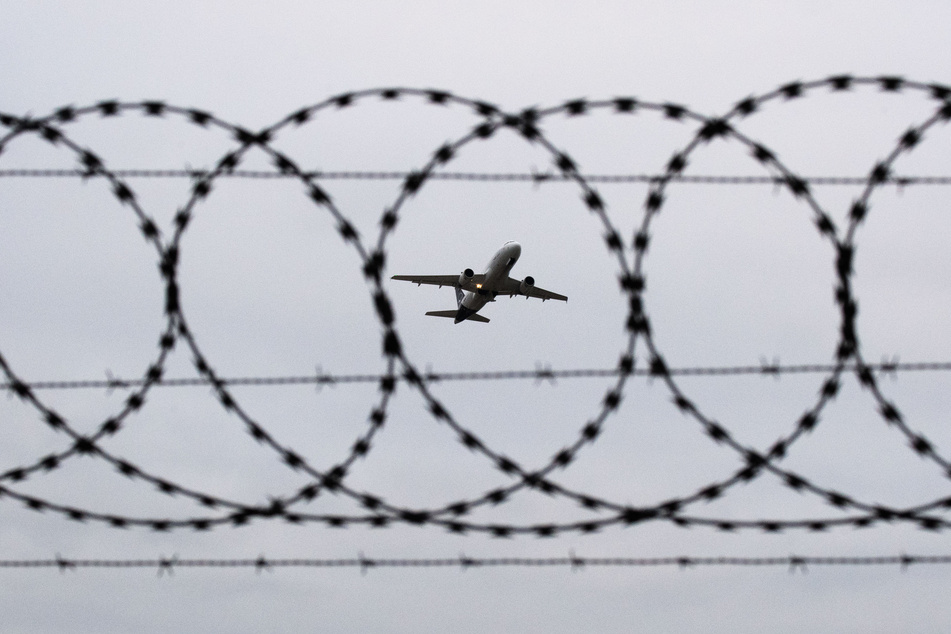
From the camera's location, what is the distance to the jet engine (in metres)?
55.3

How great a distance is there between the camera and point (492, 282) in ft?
185

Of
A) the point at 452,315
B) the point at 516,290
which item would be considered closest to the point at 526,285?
the point at 516,290

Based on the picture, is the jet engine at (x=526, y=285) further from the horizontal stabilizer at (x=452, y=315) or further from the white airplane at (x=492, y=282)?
the horizontal stabilizer at (x=452, y=315)

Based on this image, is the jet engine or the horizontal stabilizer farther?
the horizontal stabilizer

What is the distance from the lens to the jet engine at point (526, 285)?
55312mm

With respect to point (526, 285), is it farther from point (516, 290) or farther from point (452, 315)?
point (452, 315)

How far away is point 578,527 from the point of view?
1221 centimetres

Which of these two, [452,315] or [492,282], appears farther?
[452,315]

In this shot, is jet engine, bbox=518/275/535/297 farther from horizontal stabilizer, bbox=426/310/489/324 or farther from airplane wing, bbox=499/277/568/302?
horizontal stabilizer, bbox=426/310/489/324

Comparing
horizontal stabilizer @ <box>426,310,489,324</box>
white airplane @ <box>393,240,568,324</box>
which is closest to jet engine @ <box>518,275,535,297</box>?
white airplane @ <box>393,240,568,324</box>

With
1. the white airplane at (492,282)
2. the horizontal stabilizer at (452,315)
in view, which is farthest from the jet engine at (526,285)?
the horizontal stabilizer at (452,315)

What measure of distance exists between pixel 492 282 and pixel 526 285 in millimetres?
1801

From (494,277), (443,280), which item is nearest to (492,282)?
(494,277)

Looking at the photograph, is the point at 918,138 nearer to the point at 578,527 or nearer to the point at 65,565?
the point at 578,527
